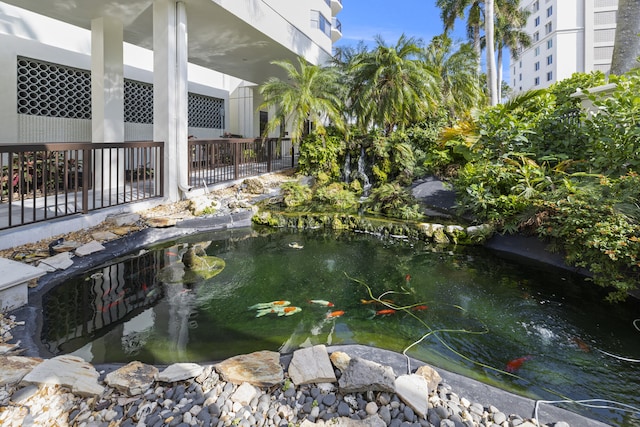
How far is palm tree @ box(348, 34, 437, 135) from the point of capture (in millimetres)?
11430

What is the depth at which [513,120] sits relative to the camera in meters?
7.34

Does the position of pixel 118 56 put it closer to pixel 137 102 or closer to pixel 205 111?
pixel 137 102

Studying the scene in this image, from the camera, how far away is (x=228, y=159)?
10438 millimetres

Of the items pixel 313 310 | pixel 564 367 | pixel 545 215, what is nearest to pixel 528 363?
pixel 564 367

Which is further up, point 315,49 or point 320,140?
point 315,49

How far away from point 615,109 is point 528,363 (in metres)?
4.36

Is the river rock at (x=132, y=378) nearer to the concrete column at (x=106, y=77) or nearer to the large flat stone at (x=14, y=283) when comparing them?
the large flat stone at (x=14, y=283)

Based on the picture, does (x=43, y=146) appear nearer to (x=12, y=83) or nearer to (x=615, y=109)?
(x=12, y=83)

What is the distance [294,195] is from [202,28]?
500 cm

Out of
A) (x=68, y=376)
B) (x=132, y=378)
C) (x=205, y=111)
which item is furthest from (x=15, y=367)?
(x=205, y=111)

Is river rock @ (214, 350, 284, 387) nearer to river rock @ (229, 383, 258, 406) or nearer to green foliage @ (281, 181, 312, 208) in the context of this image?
river rock @ (229, 383, 258, 406)

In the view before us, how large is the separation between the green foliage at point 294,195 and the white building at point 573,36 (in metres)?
39.1

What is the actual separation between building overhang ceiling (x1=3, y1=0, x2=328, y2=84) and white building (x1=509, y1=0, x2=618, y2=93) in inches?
1467

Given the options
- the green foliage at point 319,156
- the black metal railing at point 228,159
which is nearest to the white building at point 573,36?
the green foliage at point 319,156
